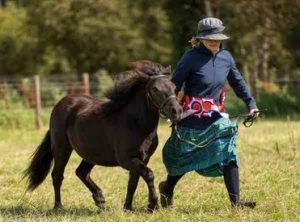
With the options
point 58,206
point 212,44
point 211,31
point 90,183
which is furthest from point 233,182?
point 58,206

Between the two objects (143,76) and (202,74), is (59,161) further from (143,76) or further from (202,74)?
(202,74)

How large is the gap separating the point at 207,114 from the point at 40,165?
8.25 ft

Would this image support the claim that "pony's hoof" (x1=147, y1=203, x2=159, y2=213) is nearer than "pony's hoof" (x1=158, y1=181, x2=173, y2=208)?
Yes

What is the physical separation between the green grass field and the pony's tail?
0.78 feet

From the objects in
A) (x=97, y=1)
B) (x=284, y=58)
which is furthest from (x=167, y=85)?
(x=284, y=58)

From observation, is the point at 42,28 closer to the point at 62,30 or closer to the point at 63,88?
the point at 62,30

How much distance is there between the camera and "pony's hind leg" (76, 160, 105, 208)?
7738 mm

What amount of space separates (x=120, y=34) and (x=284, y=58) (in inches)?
432

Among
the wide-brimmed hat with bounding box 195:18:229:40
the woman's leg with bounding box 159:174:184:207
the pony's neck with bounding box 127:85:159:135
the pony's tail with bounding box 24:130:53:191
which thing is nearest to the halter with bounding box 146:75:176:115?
the pony's neck with bounding box 127:85:159:135

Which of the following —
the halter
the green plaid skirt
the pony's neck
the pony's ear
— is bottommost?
the green plaid skirt

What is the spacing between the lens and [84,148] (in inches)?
298

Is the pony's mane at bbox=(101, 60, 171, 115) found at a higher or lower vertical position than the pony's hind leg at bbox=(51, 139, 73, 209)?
higher

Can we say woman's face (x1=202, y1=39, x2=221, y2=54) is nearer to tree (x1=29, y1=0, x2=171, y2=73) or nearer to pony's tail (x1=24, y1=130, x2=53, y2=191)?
pony's tail (x1=24, y1=130, x2=53, y2=191)

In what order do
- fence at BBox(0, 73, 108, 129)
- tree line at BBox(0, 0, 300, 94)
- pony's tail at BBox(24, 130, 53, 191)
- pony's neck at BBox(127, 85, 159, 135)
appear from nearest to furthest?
1. pony's neck at BBox(127, 85, 159, 135)
2. pony's tail at BBox(24, 130, 53, 191)
3. fence at BBox(0, 73, 108, 129)
4. tree line at BBox(0, 0, 300, 94)
